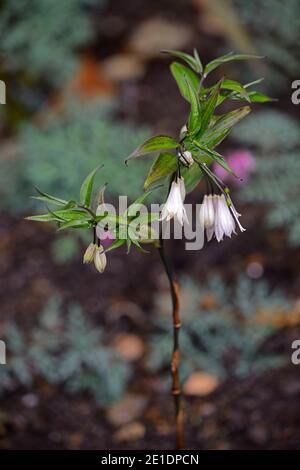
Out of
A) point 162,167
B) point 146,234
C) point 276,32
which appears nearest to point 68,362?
point 146,234

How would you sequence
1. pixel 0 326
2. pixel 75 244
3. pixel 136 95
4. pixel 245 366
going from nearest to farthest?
pixel 245 366 < pixel 0 326 < pixel 75 244 < pixel 136 95

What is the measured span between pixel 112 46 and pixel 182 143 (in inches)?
89.0

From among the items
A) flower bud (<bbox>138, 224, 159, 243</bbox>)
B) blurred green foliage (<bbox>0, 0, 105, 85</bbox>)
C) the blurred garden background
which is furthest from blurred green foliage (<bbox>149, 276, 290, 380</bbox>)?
blurred green foliage (<bbox>0, 0, 105, 85</bbox>)

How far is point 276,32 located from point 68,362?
5.56ft

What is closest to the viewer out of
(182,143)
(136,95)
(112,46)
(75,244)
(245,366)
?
(182,143)

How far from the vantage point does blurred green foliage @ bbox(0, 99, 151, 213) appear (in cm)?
232

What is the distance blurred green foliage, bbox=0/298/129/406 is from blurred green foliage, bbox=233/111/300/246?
0.62 m

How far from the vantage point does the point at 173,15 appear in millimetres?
3400

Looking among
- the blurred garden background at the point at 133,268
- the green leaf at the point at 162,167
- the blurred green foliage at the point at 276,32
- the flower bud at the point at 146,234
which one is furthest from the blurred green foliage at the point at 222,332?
the blurred green foliage at the point at 276,32

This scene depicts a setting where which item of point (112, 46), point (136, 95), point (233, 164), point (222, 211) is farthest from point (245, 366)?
point (112, 46)

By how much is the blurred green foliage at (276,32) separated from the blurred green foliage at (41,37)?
2.28 ft

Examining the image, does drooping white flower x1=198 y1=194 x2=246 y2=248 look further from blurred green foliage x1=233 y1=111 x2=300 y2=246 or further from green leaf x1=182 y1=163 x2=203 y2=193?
blurred green foliage x1=233 y1=111 x2=300 y2=246

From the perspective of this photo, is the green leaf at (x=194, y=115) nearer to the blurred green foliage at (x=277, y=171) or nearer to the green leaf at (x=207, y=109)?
the green leaf at (x=207, y=109)

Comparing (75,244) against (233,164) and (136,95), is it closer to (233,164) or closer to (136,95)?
(233,164)
